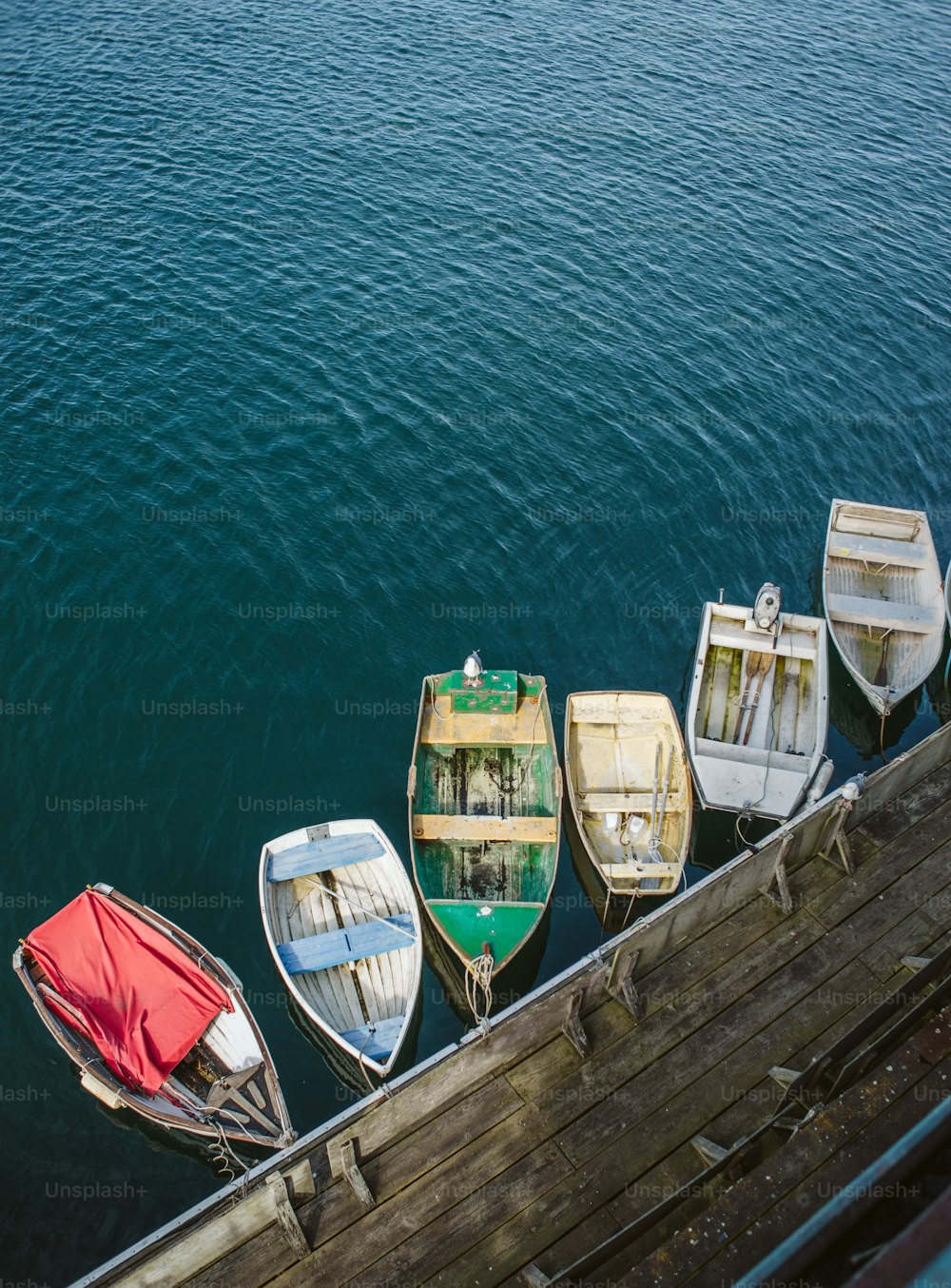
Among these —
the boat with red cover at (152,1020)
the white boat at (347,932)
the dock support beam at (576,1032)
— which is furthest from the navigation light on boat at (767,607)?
the boat with red cover at (152,1020)

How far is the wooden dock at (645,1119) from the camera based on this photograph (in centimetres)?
1286

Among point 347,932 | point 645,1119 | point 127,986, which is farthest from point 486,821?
point 645,1119

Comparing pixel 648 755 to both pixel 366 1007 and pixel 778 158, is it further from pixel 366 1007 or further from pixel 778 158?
pixel 778 158

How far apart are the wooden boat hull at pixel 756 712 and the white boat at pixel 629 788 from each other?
2.46 feet

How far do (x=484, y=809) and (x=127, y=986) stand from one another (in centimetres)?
875

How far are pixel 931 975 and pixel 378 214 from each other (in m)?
40.9

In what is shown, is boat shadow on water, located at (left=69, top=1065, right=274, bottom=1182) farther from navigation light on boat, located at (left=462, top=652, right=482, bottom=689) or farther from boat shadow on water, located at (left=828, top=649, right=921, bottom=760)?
boat shadow on water, located at (left=828, top=649, right=921, bottom=760)

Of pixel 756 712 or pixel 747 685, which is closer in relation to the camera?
pixel 756 712

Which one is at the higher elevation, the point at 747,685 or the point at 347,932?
the point at 747,685

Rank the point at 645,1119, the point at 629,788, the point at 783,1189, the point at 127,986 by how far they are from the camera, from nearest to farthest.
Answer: the point at 783,1189, the point at 645,1119, the point at 127,986, the point at 629,788

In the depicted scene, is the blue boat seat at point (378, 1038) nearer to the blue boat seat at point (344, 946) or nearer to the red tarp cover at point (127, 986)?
the blue boat seat at point (344, 946)

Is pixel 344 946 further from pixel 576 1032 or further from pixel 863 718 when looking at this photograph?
pixel 863 718

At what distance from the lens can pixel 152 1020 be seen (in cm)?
1859

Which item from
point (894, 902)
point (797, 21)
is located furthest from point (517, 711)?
point (797, 21)
